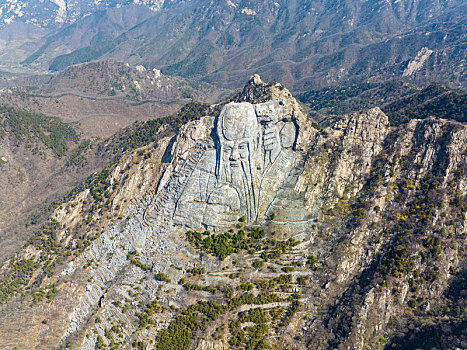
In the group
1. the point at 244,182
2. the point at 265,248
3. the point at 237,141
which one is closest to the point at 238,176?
the point at 244,182

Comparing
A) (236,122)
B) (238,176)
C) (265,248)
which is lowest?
(265,248)

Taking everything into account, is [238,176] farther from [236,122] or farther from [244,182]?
[236,122]

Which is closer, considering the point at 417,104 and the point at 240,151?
the point at 240,151

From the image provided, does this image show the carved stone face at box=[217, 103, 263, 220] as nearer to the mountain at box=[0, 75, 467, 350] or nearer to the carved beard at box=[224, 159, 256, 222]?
the carved beard at box=[224, 159, 256, 222]

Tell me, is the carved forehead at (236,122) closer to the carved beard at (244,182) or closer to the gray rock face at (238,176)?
the gray rock face at (238,176)

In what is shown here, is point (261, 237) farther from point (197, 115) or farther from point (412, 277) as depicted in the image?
point (197, 115)

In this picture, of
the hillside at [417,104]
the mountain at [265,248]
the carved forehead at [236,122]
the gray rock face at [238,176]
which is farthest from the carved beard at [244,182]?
the hillside at [417,104]

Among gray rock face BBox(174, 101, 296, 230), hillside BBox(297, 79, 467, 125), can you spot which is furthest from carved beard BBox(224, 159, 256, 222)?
hillside BBox(297, 79, 467, 125)

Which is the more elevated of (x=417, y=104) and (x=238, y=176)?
(x=417, y=104)
